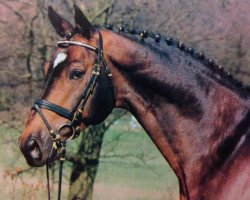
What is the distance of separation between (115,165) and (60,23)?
469 inches

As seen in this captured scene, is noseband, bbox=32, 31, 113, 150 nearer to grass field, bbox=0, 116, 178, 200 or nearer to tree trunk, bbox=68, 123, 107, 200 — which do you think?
tree trunk, bbox=68, 123, 107, 200

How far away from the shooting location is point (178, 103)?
435 centimetres

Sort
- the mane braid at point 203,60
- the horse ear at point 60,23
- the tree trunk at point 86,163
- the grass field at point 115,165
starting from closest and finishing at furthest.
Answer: the mane braid at point 203,60, the horse ear at point 60,23, the tree trunk at point 86,163, the grass field at point 115,165

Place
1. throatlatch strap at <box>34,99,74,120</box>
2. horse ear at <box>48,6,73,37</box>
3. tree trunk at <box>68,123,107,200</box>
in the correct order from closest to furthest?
1. throatlatch strap at <box>34,99,74,120</box>
2. horse ear at <box>48,6,73,37</box>
3. tree trunk at <box>68,123,107,200</box>

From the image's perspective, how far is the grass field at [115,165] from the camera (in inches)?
583

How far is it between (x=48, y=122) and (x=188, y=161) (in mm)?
1277

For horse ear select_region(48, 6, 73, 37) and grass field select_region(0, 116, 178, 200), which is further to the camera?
grass field select_region(0, 116, 178, 200)

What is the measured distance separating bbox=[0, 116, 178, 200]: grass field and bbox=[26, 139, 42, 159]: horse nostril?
10.1m

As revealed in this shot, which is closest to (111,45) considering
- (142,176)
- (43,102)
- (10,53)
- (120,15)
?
(43,102)

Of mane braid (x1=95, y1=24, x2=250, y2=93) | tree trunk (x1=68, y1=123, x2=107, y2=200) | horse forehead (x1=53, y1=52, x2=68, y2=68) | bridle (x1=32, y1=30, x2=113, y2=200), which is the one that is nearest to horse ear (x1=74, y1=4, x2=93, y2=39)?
bridle (x1=32, y1=30, x2=113, y2=200)

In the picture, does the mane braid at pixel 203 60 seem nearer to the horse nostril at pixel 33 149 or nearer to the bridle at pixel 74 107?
the bridle at pixel 74 107

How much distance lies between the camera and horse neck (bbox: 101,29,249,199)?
4.25 m

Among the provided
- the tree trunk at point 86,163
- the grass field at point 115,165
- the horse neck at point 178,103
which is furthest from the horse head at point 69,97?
the grass field at point 115,165

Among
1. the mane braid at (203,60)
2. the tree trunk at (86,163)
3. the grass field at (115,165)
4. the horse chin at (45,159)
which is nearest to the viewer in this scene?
the horse chin at (45,159)
